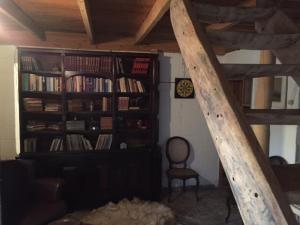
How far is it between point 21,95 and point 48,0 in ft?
5.25

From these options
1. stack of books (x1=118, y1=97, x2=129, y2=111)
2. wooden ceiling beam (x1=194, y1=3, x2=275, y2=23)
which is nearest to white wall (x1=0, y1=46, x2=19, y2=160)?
stack of books (x1=118, y1=97, x2=129, y2=111)

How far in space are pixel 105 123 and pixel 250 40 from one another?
2.70 m

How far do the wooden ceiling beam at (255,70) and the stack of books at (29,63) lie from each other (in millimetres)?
2940

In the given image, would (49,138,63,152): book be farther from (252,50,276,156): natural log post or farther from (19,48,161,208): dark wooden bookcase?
(252,50,276,156): natural log post

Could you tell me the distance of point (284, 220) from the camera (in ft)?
2.19

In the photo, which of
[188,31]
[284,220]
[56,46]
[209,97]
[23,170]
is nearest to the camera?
[284,220]

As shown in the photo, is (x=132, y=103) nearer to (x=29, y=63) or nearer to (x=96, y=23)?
(x=96, y=23)

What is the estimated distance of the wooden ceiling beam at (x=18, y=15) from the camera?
7.03ft

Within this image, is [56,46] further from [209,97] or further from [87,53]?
[209,97]

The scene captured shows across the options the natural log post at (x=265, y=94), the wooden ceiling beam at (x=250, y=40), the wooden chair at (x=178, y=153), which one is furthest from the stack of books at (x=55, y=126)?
the wooden ceiling beam at (x=250, y=40)

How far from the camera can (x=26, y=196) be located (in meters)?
2.73

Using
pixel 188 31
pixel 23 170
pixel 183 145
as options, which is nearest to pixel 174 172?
pixel 183 145

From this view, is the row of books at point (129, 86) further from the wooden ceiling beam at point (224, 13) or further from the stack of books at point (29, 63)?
the wooden ceiling beam at point (224, 13)

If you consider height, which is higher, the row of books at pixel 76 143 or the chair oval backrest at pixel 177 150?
the row of books at pixel 76 143
